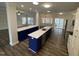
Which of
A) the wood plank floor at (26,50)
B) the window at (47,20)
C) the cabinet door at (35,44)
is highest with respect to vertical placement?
the window at (47,20)

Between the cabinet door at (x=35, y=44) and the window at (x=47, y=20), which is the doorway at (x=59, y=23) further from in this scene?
the cabinet door at (x=35, y=44)

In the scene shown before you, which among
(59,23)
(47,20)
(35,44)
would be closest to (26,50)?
(35,44)

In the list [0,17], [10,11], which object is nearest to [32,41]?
[10,11]

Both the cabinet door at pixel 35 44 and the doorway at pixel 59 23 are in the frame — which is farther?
the doorway at pixel 59 23

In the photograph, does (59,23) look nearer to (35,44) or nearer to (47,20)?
(47,20)

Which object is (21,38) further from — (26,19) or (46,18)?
(46,18)

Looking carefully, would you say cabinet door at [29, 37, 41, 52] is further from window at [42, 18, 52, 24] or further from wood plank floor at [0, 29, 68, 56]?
window at [42, 18, 52, 24]

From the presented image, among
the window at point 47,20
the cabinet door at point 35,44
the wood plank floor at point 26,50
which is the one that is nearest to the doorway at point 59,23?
the window at point 47,20

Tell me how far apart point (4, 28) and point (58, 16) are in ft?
25.6

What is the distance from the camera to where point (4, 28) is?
386 inches

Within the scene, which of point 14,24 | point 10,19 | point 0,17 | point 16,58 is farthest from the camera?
point 0,17

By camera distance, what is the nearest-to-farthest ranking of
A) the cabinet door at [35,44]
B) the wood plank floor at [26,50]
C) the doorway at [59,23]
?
the wood plank floor at [26,50] < the cabinet door at [35,44] < the doorway at [59,23]

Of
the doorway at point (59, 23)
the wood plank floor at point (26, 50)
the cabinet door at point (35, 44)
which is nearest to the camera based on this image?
the wood plank floor at point (26, 50)

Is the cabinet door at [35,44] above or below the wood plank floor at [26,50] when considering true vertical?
above
